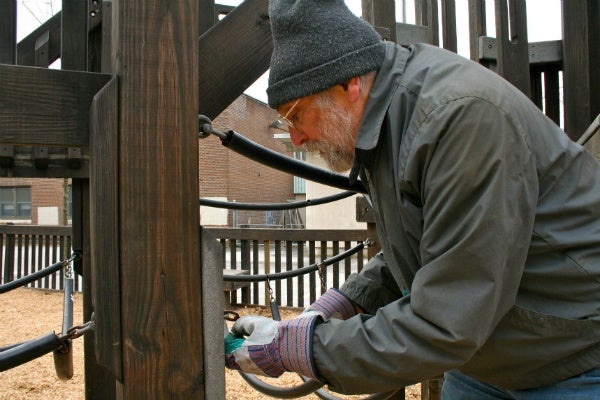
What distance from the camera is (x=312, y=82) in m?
1.31

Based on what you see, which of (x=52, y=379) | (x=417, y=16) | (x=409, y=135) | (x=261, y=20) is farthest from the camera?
(x=52, y=379)

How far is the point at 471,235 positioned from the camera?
1.03m

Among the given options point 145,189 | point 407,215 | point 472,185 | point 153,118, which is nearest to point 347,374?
point 407,215

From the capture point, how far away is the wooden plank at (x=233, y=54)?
64.4 inches

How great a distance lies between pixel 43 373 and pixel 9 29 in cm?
414

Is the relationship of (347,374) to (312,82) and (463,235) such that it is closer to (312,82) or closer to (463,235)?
(463,235)

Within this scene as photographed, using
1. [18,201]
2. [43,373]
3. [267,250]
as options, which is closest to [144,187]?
[43,373]

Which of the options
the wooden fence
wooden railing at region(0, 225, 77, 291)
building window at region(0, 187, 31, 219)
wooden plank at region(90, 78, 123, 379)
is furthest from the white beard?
building window at region(0, 187, 31, 219)

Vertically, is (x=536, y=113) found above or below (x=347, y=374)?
above

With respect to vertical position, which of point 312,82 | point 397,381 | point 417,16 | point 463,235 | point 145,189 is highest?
point 417,16

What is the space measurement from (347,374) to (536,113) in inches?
29.5

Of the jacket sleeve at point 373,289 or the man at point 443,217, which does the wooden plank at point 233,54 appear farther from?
the jacket sleeve at point 373,289

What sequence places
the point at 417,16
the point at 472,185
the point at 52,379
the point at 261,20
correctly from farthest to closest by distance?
the point at 52,379
the point at 417,16
the point at 261,20
the point at 472,185

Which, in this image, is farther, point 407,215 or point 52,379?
point 52,379
